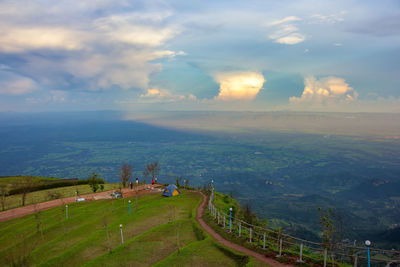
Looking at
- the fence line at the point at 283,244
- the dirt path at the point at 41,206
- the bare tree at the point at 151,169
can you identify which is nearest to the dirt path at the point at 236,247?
the fence line at the point at 283,244

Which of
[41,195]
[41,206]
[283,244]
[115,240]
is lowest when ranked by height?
[41,195]

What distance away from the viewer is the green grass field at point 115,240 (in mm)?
20469

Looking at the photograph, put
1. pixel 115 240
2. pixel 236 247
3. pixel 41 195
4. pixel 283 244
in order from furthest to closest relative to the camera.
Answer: pixel 41 195 → pixel 115 240 → pixel 283 244 → pixel 236 247

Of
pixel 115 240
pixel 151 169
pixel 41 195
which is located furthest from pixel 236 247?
pixel 41 195

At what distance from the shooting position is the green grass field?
67.2ft

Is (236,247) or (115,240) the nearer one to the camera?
(236,247)

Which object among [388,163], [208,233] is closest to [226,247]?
[208,233]

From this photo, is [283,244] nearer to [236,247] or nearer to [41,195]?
[236,247]

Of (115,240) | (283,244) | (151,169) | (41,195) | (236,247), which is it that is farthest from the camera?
(151,169)

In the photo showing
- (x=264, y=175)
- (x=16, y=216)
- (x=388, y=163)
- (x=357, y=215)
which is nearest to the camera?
(x=16, y=216)

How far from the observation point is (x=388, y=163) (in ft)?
496

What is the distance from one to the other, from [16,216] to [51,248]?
24.9 meters

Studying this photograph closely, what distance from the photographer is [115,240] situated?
25.6m

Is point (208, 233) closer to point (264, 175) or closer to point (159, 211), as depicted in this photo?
point (159, 211)
